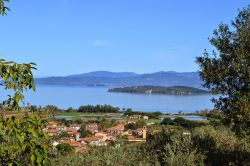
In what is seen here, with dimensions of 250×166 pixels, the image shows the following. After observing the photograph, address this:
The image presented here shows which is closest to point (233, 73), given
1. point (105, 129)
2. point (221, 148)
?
point (221, 148)

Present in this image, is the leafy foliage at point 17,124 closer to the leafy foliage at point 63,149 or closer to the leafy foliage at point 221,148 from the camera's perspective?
the leafy foliage at point 63,149

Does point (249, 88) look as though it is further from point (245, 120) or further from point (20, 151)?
point (20, 151)

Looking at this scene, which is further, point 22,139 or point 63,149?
point 63,149

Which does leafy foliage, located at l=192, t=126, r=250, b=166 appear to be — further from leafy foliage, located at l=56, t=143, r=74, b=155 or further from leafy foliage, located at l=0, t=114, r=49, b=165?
leafy foliage, located at l=0, t=114, r=49, b=165

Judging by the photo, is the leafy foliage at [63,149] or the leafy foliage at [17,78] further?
the leafy foliage at [63,149]

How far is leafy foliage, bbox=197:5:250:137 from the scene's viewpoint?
10242 mm

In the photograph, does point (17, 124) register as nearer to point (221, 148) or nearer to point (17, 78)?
point (17, 78)

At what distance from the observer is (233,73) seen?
34.8ft

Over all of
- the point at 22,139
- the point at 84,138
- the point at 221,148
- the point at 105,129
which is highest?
the point at 22,139

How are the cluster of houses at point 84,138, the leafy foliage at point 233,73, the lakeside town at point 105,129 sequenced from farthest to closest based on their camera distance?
the lakeside town at point 105,129
the cluster of houses at point 84,138
the leafy foliage at point 233,73

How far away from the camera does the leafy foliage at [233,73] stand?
10242mm

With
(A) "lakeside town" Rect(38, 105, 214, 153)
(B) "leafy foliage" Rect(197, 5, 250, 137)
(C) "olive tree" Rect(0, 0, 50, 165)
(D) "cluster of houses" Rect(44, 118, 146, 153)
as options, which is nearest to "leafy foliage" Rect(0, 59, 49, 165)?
(C) "olive tree" Rect(0, 0, 50, 165)

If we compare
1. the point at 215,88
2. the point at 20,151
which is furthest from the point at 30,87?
the point at 215,88

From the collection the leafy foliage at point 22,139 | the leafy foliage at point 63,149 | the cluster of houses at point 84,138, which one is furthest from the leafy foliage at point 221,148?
the leafy foliage at point 22,139
